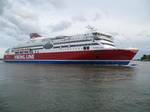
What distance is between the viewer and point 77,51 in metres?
64.1

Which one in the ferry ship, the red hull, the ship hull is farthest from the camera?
the ferry ship

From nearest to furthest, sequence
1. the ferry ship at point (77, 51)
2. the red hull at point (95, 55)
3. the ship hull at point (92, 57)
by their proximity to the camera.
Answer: the red hull at point (95, 55) < the ship hull at point (92, 57) < the ferry ship at point (77, 51)

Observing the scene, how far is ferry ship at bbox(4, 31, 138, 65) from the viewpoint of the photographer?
188ft

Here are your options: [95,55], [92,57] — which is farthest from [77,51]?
[95,55]

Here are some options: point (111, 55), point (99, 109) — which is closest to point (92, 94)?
point (99, 109)

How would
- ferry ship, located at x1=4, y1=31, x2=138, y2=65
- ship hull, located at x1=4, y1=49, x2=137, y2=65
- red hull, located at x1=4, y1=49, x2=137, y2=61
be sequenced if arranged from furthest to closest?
ferry ship, located at x1=4, y1=31, x2=138, y2=65
ship hull, located at x1=4, y1=49, x2=137, y2=65
red hull, located at x1=4, y1=49, x2=137, y2=61

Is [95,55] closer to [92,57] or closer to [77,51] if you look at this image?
[92,57]

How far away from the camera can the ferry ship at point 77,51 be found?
57281 millimetres

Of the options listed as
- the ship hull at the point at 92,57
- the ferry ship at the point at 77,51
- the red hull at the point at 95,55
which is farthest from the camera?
the ferry ship at the point at 77,51

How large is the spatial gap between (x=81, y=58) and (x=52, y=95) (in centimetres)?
4600

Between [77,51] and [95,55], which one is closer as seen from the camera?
[95,55]

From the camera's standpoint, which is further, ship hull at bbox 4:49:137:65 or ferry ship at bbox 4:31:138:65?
ferry ship at bbox 4:31:138:65

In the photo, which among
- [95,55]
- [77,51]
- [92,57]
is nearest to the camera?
[95,55]

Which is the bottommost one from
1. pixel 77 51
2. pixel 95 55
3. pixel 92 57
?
pixel 92 57
